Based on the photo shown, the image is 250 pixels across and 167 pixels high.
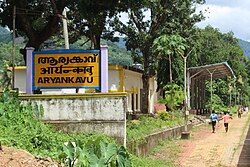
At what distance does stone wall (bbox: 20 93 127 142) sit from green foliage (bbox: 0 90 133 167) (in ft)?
0.82

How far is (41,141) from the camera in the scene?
10.0m

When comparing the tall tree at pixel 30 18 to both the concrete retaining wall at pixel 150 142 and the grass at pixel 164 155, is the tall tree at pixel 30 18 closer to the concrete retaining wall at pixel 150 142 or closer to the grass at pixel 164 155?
the concrete retaining wall at pixel 150 142

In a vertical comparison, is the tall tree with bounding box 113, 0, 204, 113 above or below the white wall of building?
above

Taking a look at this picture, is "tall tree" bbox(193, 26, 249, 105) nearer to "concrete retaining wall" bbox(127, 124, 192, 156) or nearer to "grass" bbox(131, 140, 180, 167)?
"concrete retaining wall" bbox(127, 124, 192, 156)

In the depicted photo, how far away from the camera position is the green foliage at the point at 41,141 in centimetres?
825

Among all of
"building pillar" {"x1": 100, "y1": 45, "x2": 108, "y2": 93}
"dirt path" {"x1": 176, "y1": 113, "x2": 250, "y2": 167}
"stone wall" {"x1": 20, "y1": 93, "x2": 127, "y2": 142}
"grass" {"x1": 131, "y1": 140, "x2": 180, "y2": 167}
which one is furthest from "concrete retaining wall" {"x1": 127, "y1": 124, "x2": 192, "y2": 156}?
"building pillar" {"x1": 100, "y1": 45, "x2": 108, "y2": 93}

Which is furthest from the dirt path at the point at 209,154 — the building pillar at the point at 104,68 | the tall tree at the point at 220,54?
the tall tree at the point at 220,54

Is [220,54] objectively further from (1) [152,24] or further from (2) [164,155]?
(2) [164,155]

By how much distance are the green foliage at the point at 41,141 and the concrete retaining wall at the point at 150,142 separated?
3068 millimetres

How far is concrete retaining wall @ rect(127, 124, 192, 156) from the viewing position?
51.5 feet

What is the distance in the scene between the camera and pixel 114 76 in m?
34.1

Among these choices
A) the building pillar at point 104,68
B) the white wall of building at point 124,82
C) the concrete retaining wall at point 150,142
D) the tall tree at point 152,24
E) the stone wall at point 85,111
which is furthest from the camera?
the tall tree at point 152,24

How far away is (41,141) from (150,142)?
33.0ft

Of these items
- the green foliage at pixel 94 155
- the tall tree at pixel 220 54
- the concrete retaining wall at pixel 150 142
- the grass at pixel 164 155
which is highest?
the tall tree at pixel 220 54
